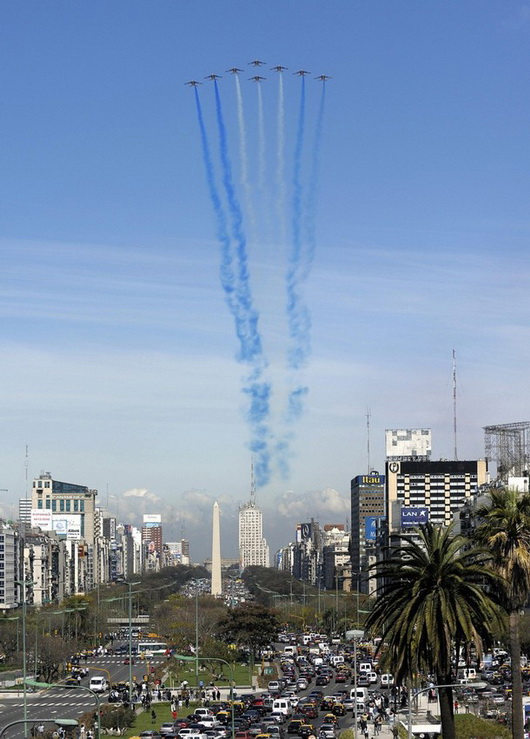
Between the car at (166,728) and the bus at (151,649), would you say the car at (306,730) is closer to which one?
the car at (166,728)

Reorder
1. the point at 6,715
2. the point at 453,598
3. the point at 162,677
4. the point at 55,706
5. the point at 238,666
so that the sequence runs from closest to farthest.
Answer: the point at 453,598 → the point at 6,715 → the point at 55,706 → the point at 162,677 → the point at 238,666

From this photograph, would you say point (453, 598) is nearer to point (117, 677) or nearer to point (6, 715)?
point (6, 715)

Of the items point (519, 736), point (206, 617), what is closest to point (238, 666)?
point (206, 617)

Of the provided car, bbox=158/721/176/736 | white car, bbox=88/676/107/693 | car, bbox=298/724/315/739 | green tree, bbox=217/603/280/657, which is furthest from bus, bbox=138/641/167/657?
car, bbox=298/724/315/739

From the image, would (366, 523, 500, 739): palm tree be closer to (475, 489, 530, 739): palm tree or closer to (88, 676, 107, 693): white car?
(475, 489, 530, 739): palm tree

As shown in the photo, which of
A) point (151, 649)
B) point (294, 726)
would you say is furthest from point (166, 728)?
point (151, 649)

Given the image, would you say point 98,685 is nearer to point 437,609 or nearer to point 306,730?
point 306,730
